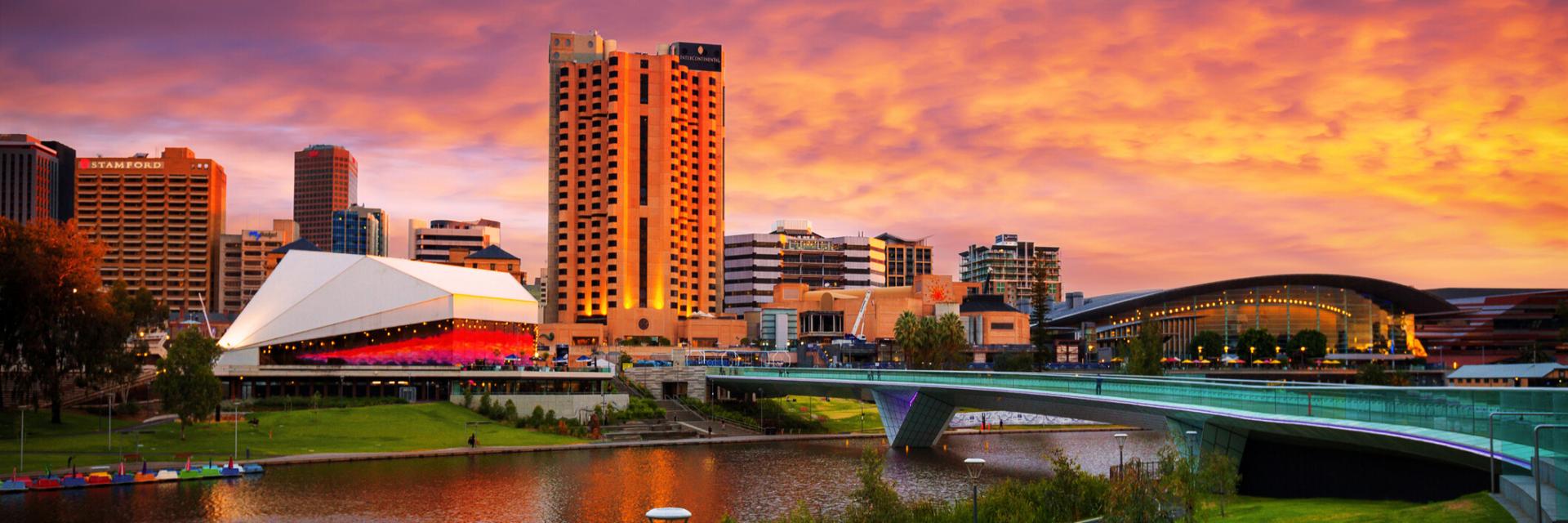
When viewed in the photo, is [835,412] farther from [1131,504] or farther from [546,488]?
[1131,504]

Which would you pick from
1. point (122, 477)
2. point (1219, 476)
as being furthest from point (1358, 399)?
point (122, 477)

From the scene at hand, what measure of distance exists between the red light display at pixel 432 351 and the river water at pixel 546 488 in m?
43.0

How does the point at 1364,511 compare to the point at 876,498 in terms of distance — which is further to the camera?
the point at 1364,511

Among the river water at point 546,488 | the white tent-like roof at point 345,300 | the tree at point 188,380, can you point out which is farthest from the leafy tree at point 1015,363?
the tree at point 188,380

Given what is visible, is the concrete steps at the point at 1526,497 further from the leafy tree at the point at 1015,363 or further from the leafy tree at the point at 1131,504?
the leafy tree at the point at 1015,363

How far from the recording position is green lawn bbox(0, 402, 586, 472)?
8431 cm

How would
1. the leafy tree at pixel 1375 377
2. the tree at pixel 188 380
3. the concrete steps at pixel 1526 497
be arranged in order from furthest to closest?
the leafy tree at pixel 1375 377 → the tree at pixel 188 380 → the concrete steps at pixel 1526 497

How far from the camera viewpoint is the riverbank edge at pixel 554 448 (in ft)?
284

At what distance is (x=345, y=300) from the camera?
139 meters

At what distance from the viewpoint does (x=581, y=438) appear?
11181 centimetres

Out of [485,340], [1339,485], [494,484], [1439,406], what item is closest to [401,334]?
[485,340]

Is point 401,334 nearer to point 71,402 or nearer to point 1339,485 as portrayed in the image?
point 71,402

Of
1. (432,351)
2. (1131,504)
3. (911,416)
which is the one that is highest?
(432,351)

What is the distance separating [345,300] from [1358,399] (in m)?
115
